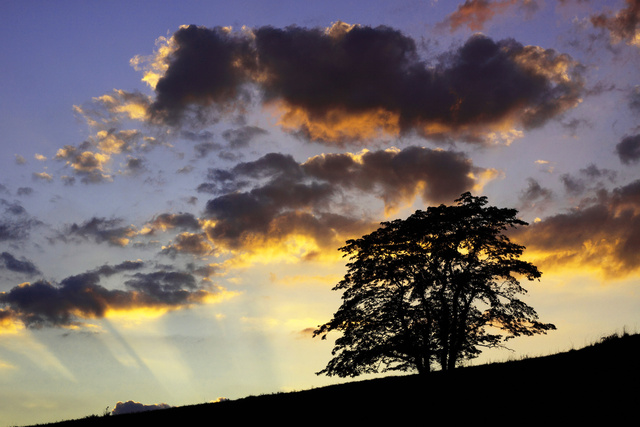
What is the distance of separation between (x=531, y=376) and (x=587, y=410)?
3988 millimetres

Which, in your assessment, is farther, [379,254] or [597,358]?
[379,254]

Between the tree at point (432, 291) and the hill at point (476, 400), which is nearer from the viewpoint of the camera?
the hill at point (476, 400)

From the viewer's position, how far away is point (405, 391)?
16719mm

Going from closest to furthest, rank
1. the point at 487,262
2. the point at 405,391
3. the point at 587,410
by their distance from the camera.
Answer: the point at 587,410 < the point at 405,391 < the point at 487,262

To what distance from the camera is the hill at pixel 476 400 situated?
39.7ft

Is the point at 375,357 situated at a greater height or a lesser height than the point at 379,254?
lesser

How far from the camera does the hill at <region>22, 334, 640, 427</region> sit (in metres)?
12.1

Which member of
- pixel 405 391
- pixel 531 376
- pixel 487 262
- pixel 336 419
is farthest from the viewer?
pixel 487 262

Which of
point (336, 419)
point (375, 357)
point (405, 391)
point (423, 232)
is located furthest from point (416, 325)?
point (336, 419)

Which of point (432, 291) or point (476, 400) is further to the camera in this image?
point (432, 291)

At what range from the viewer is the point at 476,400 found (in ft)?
45.5

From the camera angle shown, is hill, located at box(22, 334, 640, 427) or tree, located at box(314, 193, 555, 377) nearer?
hill, located at box(22, 334, 640, 427)

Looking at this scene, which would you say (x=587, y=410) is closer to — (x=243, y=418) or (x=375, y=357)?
(x=243, y=418)

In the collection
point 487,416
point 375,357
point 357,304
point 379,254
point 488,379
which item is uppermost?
point 379,254
